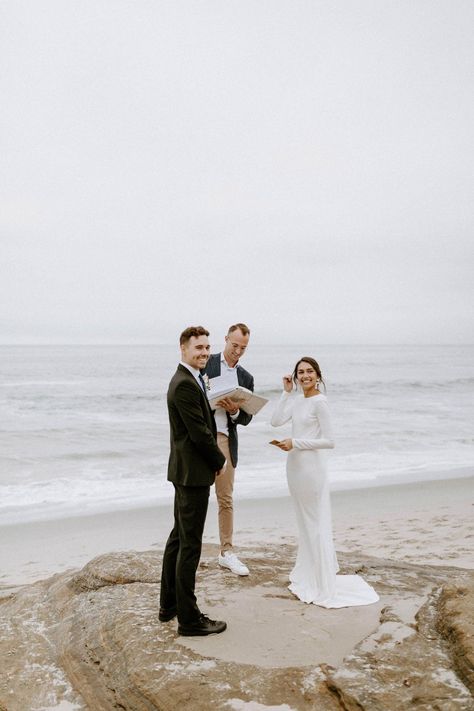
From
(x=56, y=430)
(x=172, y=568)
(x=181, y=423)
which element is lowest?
(x=56, y=430)

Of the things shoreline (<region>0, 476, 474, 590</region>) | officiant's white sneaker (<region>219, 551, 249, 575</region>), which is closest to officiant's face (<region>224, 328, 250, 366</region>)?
officiant's white sneaker (<region>219, 551, 249, 575</region>)

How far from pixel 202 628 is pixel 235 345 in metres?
2.30

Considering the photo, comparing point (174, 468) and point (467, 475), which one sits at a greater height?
point (174, 468)

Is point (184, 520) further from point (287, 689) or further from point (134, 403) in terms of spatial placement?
point (134, 403)

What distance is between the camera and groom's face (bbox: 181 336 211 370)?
12.6ft

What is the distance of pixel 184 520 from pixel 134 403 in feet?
82.3

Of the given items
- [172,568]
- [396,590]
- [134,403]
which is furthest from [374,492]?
[134,403]

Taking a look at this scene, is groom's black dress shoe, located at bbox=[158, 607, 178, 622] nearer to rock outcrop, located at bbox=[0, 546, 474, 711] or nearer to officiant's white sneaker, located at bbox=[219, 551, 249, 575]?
rock outcrop, located at bbox=[0, 546, 474, 711]

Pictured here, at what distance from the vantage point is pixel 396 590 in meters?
4.53

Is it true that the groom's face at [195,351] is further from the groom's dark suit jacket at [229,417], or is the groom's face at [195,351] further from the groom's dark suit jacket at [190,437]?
the groom's dark suit jacket at [229,417]

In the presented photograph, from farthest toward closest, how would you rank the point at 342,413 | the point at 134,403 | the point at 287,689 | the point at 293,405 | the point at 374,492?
the point at 134,403, the point at 342,413, the point at 374,492, the point at 293,405, the point at 287,689

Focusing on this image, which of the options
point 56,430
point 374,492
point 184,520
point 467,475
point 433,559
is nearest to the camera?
point 184,520

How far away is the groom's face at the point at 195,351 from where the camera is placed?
3.84 metres

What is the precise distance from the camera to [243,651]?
3.55 meters
